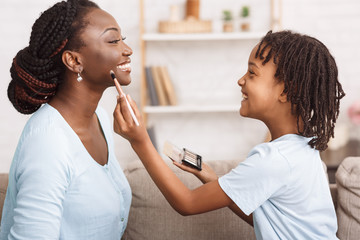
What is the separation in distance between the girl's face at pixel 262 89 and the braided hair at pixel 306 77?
0.01 meters

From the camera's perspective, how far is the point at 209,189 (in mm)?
1151

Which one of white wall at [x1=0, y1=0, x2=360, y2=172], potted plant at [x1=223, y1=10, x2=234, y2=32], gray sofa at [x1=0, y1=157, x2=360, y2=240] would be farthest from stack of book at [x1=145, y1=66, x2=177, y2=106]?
gray sofa at [x1=0, y1=157, x2=360, y2=240]

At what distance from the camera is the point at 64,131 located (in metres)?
1.16

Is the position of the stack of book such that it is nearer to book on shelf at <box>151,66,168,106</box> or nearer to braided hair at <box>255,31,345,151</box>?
book on shelf at <box>151,66,168,106</box>

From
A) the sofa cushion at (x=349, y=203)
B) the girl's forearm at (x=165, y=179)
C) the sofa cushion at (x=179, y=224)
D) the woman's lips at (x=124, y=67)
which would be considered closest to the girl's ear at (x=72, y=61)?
the woman's lips at (x=124, y=67)

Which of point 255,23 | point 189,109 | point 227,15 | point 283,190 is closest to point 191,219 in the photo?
point 283,190

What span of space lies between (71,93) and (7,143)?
A: 248 centimetres

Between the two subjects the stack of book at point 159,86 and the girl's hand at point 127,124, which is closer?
the girl's hand at point 127,124

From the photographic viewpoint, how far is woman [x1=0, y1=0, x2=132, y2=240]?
1057 millimetres

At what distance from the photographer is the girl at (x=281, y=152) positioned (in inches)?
43.8

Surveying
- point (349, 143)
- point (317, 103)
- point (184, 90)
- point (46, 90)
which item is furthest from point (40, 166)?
point (349, 143)

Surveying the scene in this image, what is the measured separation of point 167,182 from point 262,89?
1.15 ft

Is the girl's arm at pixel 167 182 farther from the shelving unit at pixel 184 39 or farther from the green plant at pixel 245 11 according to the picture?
the green plant at pixel 245 11

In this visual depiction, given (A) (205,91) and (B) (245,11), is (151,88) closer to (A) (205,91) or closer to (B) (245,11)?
(A) (205,91)
